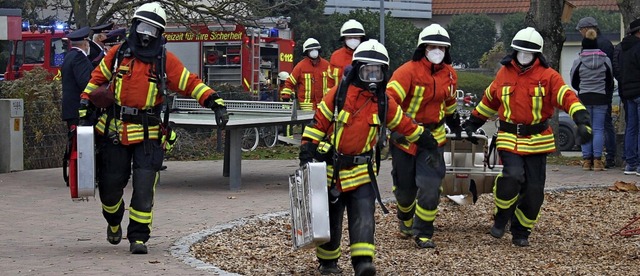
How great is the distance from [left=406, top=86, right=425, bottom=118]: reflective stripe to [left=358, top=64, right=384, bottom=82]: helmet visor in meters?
1.61

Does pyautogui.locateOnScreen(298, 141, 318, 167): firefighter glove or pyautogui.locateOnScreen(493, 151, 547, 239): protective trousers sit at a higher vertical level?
pyautogui.locateOnScreen(298, 141, 318, 167): firefighter glove

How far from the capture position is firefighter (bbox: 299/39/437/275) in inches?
347

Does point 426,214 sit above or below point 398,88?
below

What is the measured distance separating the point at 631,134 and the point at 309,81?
4.42m

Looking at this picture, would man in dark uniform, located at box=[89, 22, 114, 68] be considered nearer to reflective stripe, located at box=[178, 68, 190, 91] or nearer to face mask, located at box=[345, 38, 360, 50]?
face mask, located at box=[345, 38, 360, 50]

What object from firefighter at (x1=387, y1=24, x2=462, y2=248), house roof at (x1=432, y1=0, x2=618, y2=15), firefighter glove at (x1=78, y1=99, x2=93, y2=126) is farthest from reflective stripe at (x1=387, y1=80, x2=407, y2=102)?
house roof at (x1=432, y1=0, x2=618, y2=15)

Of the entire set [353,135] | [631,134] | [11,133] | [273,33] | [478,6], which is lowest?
[11,133]

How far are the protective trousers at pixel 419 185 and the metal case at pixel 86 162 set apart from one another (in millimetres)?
2572

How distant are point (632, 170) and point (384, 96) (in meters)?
8.61

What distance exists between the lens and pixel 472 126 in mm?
11055

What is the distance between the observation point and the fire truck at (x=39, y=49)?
2995cm

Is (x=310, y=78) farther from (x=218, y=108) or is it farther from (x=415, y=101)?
(x=218, y=108)

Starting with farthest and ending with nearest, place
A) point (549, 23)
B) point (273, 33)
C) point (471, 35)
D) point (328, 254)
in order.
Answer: point (471, 35) < point (273, 33) < point (549, 23) < point (328, 254)

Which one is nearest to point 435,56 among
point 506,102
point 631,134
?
point 506,102
